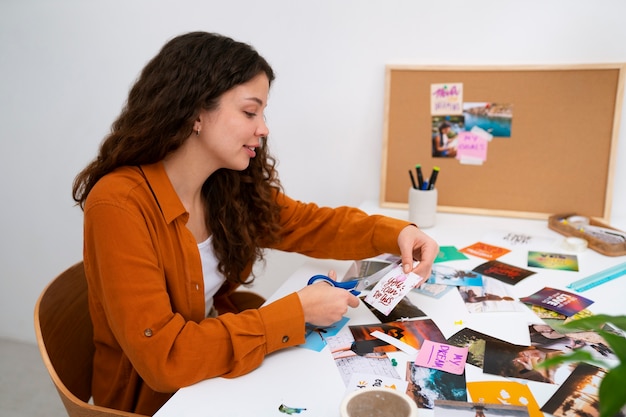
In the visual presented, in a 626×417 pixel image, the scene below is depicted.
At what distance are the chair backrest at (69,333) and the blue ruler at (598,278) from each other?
998 mm

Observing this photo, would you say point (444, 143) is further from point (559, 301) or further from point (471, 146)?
point (559, 301)

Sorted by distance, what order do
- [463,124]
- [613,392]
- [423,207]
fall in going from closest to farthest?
1. [613,392]
2. [423,207]
3. [463,124]

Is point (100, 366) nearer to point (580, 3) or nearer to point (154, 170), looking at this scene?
point (154, 170)

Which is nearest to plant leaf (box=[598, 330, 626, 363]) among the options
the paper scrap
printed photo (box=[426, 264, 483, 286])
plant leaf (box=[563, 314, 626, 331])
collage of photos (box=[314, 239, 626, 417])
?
plant leaf (box=[563, 314, 626, 331])

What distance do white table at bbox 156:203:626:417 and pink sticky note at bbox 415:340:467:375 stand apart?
0.8 inches

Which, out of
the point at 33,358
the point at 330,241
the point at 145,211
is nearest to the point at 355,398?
the point at 145,211

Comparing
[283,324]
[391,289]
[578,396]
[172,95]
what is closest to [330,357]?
[283,324]

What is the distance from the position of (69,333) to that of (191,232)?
0.34 m

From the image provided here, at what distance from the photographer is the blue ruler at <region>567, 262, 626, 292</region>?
1087 millimetres

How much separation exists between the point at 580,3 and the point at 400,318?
1080 millimetres

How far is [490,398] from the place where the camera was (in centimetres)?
73

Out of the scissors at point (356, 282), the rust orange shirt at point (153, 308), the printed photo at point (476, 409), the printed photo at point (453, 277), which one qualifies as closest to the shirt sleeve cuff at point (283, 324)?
the rust orange shirt at point (153, 308)

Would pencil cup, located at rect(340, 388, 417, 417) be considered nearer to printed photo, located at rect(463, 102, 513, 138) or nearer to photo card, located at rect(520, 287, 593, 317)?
photo card, located at rect(520, 287, 593, 317)

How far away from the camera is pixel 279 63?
171cm
